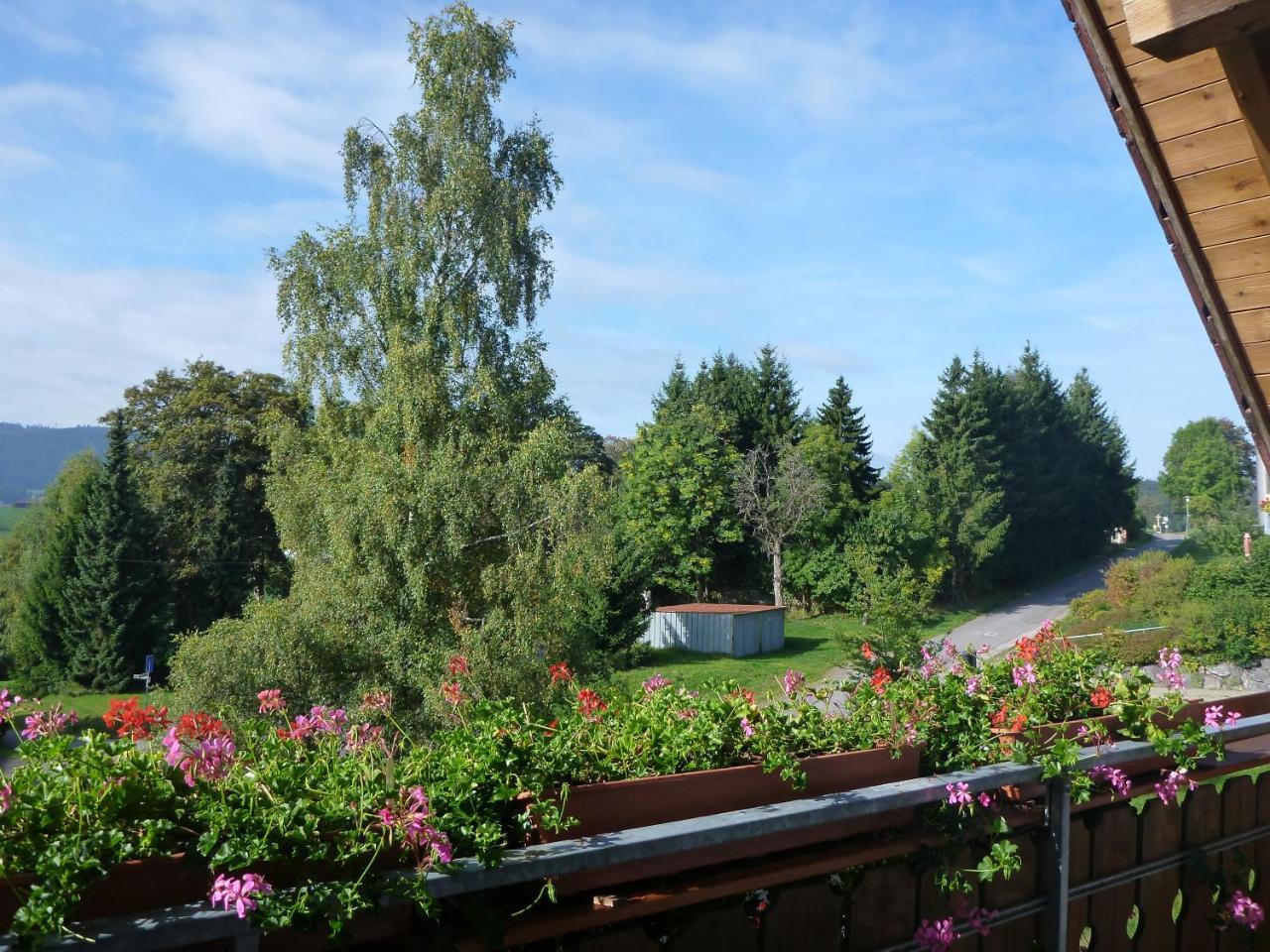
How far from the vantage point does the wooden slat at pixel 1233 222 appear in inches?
98.7

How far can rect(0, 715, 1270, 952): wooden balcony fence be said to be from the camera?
138 centimetres

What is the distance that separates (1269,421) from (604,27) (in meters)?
6.90

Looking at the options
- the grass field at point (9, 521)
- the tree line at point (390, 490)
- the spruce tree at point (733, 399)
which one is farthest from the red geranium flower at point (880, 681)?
the grass field at point (9, 521)

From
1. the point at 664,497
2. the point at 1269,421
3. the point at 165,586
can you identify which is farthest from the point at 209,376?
the point at 1269,421

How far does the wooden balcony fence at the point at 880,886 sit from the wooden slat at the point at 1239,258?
46.0 inches

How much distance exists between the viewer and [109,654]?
89.6 feet

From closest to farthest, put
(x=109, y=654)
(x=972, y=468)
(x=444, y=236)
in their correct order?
1. (x=444, y=236)
2. (x=109, y=654)
3. (x=972, y=468)

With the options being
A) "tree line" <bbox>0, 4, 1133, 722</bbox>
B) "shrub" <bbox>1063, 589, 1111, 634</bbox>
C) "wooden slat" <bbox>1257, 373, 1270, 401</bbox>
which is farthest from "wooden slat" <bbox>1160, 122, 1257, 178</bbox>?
"shrub" <bbox>1063, 589, 1111, 634</bbox>

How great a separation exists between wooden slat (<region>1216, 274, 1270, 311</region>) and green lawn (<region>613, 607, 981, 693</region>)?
19.2m

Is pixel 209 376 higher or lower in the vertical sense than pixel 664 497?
higher

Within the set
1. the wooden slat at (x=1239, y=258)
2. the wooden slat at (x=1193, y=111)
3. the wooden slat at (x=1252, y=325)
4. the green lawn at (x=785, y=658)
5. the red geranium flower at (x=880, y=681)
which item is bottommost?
the green lawn at (x=785, y=658)

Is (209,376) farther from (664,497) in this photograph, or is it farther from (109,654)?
(664,497)

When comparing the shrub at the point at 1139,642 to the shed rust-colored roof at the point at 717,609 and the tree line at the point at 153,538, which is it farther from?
the tree line at the point at 153,538

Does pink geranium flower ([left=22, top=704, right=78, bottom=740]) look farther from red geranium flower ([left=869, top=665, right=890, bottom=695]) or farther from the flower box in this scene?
red geranium flower ([left=869, top=665, right=890, bottom=695])
